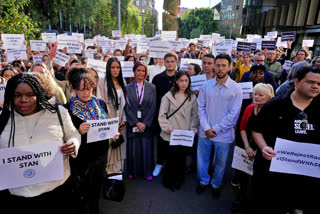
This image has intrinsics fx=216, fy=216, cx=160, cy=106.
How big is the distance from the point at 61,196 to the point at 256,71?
144 inches

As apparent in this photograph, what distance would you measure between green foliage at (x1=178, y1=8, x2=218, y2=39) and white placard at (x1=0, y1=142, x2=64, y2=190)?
1962 inches

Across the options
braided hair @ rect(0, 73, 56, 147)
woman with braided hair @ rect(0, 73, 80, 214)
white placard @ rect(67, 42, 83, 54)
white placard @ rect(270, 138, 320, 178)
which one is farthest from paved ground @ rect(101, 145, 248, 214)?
white placard @ rect(67, 42, 83, 54)

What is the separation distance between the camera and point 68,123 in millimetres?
1886

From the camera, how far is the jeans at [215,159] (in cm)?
318

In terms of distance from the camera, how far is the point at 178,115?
3.39 meters

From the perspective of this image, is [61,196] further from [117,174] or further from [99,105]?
[117,174]

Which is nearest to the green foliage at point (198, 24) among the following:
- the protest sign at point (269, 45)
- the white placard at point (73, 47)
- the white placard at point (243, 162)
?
the protest sign at point (269, 45)

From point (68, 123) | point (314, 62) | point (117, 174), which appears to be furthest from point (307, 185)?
point (314, 62)

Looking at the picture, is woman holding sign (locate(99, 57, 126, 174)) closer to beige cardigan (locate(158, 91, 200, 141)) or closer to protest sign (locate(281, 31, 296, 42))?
beige cardigan (locate(158, 91, 200, 141))

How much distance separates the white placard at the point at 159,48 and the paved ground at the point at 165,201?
10.2 ft

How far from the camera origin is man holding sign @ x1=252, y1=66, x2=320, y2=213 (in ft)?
5.93

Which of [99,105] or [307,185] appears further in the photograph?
[99,105]

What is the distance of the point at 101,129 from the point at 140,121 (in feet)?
4.14

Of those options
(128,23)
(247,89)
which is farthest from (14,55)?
(128,23)
